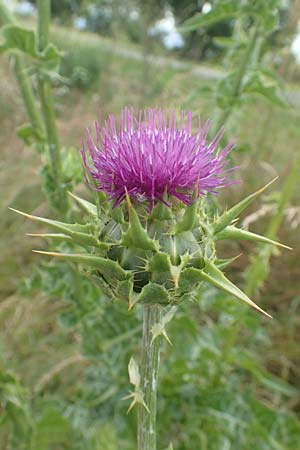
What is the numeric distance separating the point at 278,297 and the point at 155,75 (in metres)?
4.31

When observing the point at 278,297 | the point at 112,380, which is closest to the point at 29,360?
the point at 112,380

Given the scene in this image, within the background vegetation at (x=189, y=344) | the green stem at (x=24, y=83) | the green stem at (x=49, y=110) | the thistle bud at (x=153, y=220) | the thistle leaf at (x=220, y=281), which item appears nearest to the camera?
the thistle leaf at (x=220, y=281)

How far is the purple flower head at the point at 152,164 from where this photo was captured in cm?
140

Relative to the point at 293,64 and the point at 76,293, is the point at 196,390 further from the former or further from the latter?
the point at 293,64

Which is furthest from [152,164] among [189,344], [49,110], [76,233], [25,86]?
[189,344]

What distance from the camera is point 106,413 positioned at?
8.90ft

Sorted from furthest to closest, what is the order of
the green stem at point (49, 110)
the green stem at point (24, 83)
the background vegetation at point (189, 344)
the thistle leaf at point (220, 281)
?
the background vegetation at point (189, 344)
the green stem at point (24, 83)
the green stem at point (49, 110)
the thistle leaf at point (220, 281)

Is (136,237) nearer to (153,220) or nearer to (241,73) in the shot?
(153,220)

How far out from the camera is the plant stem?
4.83 ft

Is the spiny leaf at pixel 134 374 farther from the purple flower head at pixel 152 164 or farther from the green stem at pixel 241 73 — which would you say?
the green stem at pixel 241 73

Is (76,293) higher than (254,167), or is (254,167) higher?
(254,167)

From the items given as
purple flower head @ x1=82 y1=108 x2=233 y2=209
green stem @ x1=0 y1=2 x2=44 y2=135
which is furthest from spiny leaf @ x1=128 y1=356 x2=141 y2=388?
green stem @ x1=0 y1=2 x2=44 y2=135

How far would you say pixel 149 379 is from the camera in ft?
4.84

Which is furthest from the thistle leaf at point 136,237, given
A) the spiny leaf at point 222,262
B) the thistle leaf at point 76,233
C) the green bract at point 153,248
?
the spiny leaf at point 222,262
